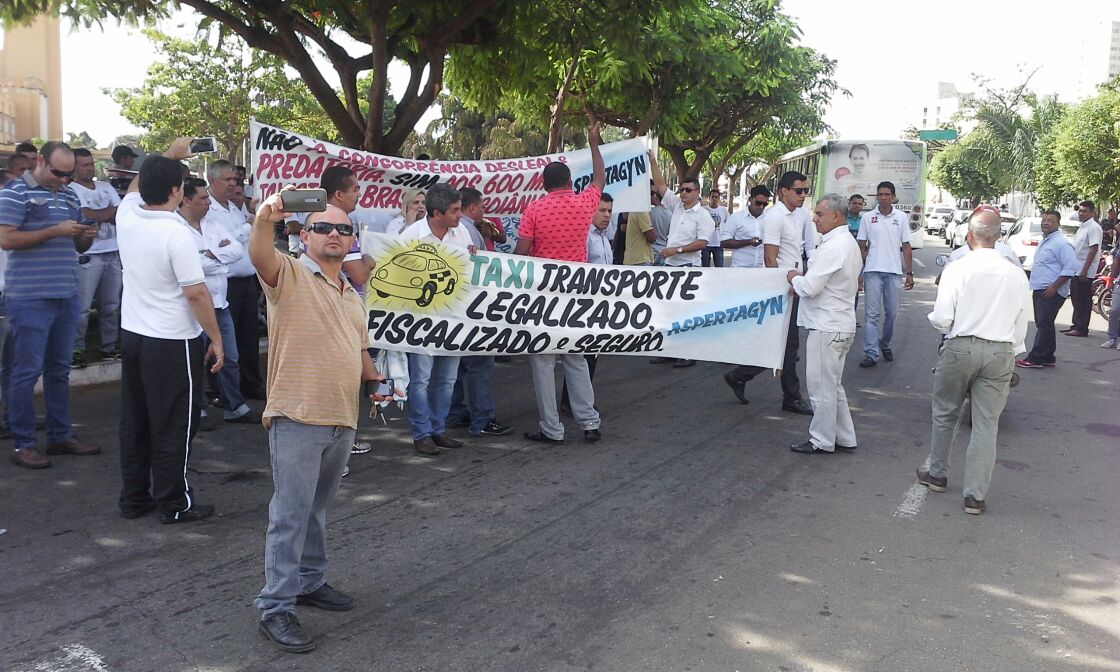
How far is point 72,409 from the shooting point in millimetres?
7969

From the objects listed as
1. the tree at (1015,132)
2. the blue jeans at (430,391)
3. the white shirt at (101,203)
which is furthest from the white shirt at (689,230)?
the tree at (1015,132)

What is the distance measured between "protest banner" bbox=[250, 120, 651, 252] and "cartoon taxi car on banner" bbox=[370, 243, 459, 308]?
214 cm

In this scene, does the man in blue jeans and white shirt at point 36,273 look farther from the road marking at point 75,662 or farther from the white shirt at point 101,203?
the road marking at point 75,662

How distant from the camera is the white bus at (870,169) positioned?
24391mm

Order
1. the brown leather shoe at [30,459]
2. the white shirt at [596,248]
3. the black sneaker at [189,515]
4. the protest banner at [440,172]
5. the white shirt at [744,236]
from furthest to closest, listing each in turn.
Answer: the white shirt at [744,236] → the white shirt at [596,248] → the protest banner at [440,172] → the brown leather shoe at [30,459] → the black sneaker at [189,515]

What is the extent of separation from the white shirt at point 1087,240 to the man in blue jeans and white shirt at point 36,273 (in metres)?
12.0

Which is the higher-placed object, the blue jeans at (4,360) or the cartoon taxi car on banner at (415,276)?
the cartoon taxi car on banner at (415,276)

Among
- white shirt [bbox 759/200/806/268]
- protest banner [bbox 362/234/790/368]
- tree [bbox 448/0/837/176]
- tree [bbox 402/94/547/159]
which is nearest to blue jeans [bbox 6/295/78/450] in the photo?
protest banner [bbox 362/234/790/368]

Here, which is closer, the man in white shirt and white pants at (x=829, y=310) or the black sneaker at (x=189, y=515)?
the black sneaker at (x=189, y=515)

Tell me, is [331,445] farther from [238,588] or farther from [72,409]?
[72,409]

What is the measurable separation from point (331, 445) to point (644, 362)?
705cm

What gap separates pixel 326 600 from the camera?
422 cm

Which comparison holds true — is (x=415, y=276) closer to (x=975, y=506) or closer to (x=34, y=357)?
(x=34, y=357)

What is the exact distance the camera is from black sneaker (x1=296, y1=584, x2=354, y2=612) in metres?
4.22
